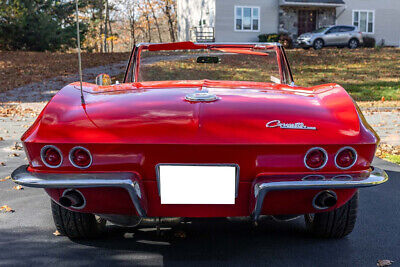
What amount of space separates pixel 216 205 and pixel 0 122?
9309mm

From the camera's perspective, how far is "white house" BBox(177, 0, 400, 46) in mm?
30000

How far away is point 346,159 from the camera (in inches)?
108

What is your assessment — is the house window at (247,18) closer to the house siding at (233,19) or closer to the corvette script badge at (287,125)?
the house siding at (233,19)

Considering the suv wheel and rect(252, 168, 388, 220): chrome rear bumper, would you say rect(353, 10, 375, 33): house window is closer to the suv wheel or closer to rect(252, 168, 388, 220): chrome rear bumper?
the suv wheel

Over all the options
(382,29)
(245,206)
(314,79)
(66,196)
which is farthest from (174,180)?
(382,29)

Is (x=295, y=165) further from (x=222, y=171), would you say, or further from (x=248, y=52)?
(x=248, y=52)

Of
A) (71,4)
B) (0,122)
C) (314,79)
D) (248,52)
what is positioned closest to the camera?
(248,52)

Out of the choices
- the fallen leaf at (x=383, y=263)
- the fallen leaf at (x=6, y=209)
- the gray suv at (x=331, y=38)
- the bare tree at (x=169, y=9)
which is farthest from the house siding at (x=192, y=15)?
the fallen leaf at (x=383, y=263)

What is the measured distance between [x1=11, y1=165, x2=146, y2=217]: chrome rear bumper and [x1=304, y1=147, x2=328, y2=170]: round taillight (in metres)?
0.94

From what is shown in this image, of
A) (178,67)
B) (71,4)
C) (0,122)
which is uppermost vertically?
(71,4)

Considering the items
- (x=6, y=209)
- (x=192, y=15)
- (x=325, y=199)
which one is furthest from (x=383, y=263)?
(x=192, y=15)

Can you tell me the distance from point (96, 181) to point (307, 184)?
1.13 m

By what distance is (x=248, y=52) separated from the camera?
4.27m

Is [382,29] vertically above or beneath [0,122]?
above
